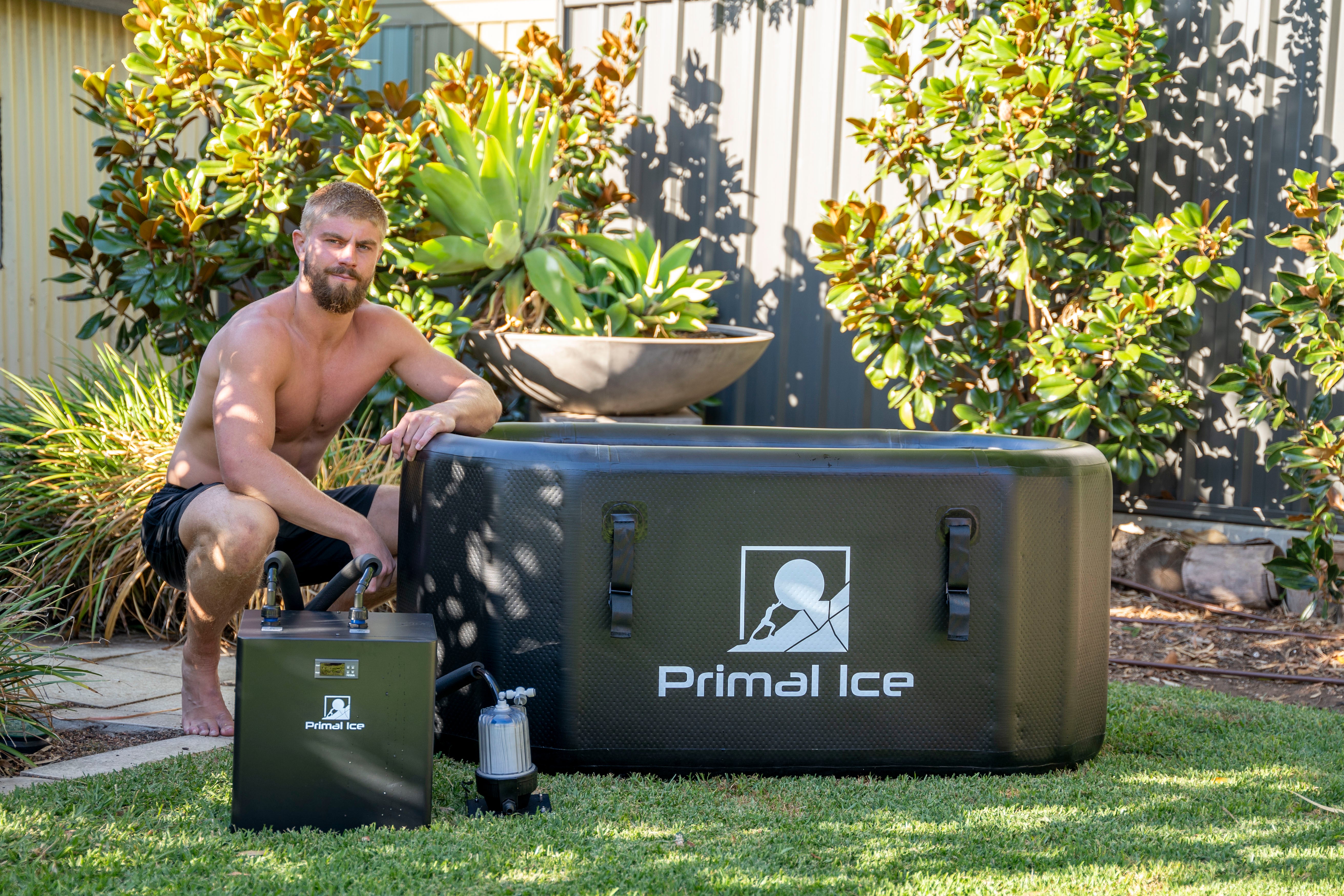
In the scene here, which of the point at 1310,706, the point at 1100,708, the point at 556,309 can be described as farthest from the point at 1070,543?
the point at 556,309

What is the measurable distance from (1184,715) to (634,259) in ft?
9.32

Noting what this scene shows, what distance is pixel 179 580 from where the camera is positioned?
3.16 metres

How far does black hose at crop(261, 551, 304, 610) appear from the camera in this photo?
243 centimetres

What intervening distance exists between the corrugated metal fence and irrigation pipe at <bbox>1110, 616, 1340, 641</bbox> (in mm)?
531

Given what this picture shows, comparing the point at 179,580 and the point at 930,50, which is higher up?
the point at 930,50

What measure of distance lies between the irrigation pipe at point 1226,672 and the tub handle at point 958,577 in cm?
168

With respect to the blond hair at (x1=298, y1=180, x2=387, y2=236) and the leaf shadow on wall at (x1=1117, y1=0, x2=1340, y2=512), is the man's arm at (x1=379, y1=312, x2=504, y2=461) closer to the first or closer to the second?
the blond hair at (x1=298, y1=180, x2=387, y2=236)

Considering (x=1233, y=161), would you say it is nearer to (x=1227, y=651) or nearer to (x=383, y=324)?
(x=1227, y=651)

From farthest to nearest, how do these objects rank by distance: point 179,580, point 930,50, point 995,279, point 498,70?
point 498,70, point 995,279, point 930,50, point 179,580

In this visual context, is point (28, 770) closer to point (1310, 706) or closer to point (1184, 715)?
point (1184, 715)

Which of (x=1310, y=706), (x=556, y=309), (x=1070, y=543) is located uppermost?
(x=556, y=309)

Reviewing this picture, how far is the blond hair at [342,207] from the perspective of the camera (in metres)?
3.04

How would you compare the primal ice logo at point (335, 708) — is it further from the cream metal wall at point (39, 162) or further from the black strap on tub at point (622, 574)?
the cream metal wall at point (39, 162)

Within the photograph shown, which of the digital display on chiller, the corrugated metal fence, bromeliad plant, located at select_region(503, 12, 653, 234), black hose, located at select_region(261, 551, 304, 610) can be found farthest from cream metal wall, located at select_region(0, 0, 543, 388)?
the digital display on chiller
